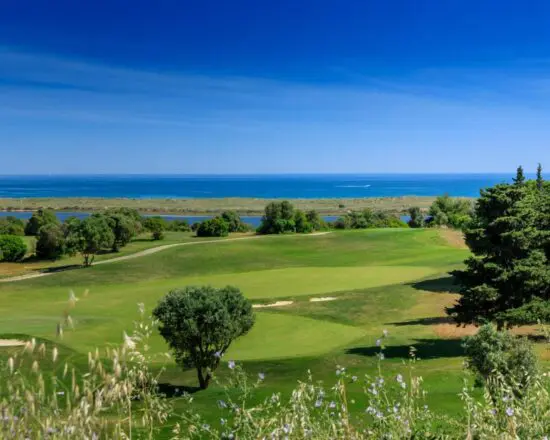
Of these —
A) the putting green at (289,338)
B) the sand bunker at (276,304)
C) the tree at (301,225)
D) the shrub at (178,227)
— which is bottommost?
the sand bunker at (276,304)

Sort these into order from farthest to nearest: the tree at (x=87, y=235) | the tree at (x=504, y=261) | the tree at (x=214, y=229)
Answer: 1. the tree at (x=214, y=229)
2. the tree at (x=87, y=235)
3. the tree at (x=504, y=261)

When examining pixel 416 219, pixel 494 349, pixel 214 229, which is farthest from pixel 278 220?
pixel 494 349

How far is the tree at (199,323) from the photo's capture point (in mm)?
26016

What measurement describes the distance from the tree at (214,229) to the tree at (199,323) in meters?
71.7

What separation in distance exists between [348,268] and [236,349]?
36476mm

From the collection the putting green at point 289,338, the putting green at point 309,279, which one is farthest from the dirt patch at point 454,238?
the putting green at point 289,338

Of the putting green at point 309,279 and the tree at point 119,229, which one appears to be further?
the tree at point 119,229

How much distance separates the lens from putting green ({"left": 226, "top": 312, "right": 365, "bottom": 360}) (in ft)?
108

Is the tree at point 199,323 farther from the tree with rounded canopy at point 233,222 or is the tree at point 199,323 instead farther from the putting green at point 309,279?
the tree with rounded canopy at point 233,222

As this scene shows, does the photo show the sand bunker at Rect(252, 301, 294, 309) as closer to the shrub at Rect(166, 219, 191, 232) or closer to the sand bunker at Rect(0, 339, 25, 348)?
the sand bunker at Rect(0, 339, 25, 348)

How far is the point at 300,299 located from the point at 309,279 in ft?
34.4

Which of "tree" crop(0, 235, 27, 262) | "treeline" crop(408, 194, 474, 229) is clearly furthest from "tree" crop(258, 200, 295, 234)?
"tree" crop(0, 235, 27, 262)

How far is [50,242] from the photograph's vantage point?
7750 cm

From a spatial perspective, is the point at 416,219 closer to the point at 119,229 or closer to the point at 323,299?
the point at 119,229
